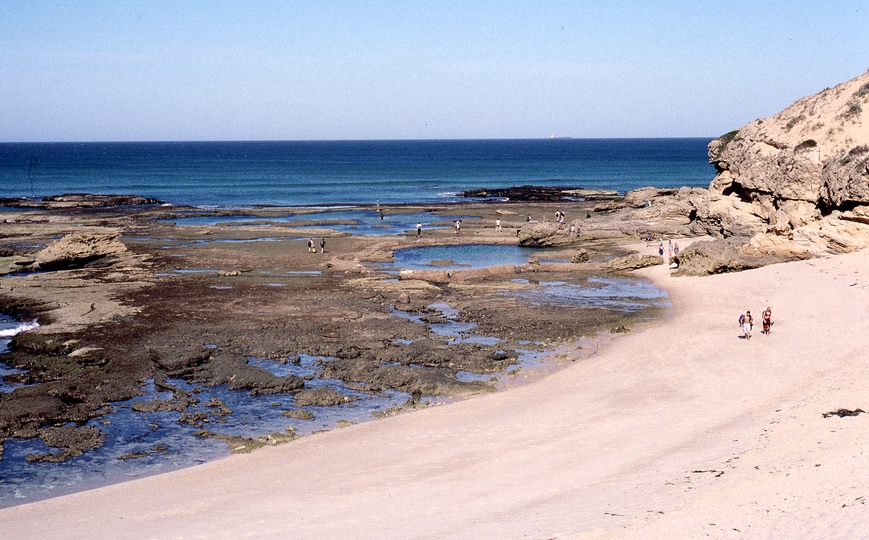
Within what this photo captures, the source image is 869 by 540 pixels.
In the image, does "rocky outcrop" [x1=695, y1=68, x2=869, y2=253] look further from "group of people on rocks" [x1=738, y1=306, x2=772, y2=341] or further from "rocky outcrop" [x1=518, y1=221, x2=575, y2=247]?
"group of people on rocks" [x1=738, y1=306, x2=772, y2=341]

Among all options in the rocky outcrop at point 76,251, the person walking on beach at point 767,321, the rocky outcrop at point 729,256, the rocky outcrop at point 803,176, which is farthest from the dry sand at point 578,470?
the rocky outcrop at point 76,251

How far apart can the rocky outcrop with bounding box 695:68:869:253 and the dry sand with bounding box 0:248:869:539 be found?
12.1m

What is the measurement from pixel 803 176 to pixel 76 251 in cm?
3382

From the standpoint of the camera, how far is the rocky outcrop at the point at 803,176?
31.6 metres

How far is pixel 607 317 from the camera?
26.8 meters

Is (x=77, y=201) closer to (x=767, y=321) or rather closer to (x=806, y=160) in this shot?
(x=806, y=160)

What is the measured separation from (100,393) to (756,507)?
1546cm

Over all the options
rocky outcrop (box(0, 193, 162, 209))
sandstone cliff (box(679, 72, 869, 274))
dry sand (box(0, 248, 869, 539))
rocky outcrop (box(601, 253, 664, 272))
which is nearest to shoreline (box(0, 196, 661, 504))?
rocky outcrop (box(601, 253, 664, 272))

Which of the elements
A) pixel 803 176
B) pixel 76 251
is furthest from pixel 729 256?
pixel 76 251

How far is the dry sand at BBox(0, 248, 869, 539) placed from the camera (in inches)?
419

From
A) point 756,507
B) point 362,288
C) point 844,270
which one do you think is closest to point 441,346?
point 362,288

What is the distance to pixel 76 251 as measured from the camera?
36500 mm

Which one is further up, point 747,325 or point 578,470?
point 747,325

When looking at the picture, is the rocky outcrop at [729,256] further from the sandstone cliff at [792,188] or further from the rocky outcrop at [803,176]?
the rocky outcrop at [803,176]
